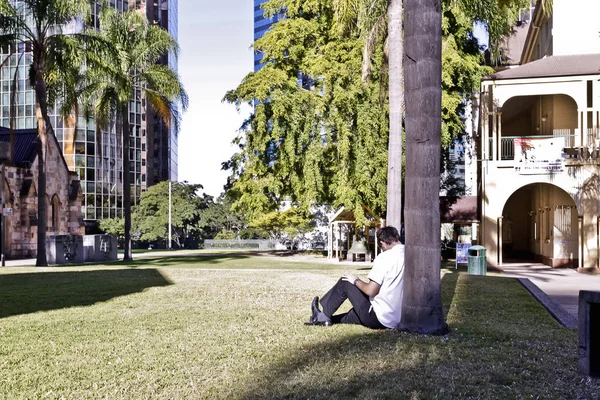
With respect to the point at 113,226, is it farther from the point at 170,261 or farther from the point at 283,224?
the point at 170,261

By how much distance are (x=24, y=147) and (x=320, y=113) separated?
69.4 ft

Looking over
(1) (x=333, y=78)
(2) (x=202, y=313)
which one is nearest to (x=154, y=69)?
(1) (x=333, y=78)

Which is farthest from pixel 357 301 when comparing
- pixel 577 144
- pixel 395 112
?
pixel 577 144

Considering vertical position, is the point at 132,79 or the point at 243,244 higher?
the point at 132,79

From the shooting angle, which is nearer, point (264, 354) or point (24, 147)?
point (264, 354)

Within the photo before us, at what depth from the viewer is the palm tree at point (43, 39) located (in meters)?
25.5

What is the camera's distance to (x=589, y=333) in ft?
20.3

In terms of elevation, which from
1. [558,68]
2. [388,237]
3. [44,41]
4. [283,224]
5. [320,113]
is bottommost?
[283,224]

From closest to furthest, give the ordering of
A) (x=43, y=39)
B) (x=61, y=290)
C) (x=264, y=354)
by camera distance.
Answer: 1. (x=264, y=354)
2. (x=61, y=290)
3. (x=43, y=39)

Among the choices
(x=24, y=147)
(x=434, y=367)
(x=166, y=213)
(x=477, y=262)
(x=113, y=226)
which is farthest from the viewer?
(x=113, y=226)

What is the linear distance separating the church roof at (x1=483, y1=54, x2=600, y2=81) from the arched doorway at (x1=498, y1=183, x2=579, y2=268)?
210 inches

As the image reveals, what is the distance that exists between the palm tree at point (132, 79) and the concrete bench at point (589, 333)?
27033 mm

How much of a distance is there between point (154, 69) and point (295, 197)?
9378 mm

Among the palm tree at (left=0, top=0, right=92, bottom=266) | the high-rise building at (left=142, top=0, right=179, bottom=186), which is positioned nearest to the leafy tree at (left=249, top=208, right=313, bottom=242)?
the palm tree at (left=0, top=0, right=92, bottom=266)
